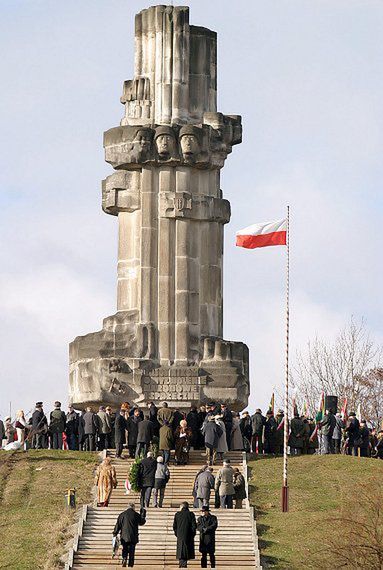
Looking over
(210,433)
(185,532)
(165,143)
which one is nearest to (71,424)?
(210,433)

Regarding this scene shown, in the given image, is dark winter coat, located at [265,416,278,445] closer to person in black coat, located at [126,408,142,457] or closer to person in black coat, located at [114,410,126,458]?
person in black coat, located at [126,408,142,457]

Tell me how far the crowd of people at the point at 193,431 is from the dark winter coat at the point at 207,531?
435 inches

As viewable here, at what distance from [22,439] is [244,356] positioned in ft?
25.4

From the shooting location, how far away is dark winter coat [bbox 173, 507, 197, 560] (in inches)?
1656

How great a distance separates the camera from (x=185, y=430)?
2114 inches

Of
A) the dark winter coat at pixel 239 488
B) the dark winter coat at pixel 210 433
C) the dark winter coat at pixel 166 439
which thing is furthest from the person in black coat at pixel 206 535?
the dark winter coat at pixel 210 433

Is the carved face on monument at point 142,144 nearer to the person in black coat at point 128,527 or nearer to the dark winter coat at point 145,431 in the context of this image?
the dark winter coat at point 145,431

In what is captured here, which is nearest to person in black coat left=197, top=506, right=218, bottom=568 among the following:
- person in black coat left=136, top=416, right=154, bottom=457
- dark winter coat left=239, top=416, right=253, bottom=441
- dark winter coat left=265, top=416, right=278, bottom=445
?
person in black coat left=136, top=416, right=154, bottom=457

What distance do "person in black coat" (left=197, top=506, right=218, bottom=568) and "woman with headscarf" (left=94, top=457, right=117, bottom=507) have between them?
5491mm

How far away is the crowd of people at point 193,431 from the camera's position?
54562 millimetres

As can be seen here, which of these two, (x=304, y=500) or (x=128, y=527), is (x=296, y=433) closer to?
(x=304, y=500)

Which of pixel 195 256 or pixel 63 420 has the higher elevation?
pixel 195 256

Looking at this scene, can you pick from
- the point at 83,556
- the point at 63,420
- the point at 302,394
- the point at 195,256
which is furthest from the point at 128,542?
the point at 302,394

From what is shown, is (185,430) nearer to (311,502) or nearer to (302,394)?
(311,502)
